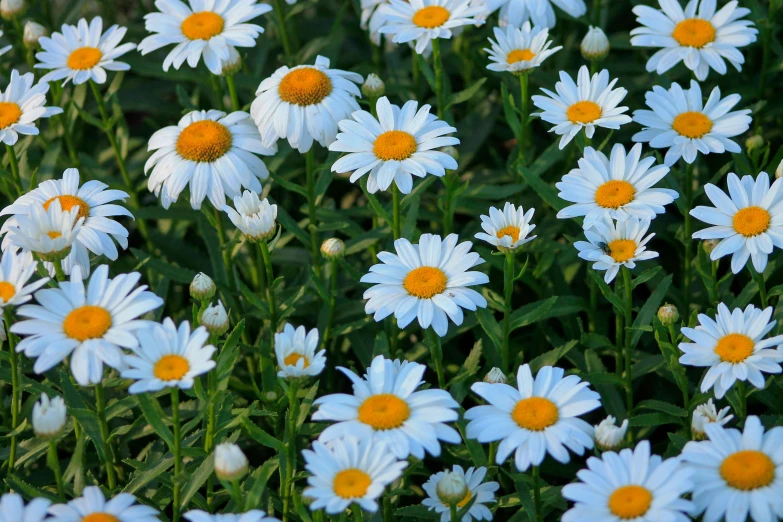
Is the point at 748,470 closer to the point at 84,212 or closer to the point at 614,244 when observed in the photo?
the point at 614,244

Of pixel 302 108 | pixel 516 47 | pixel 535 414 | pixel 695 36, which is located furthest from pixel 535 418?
pixel 695 36

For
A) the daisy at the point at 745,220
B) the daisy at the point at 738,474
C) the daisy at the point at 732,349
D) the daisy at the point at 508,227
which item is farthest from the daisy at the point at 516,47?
the daisy at the point at 738,474

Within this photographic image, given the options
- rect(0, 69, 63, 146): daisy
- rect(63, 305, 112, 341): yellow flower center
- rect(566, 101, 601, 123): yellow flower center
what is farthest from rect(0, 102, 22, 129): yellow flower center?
rect(566, 101, 601, 123): yellow flower center

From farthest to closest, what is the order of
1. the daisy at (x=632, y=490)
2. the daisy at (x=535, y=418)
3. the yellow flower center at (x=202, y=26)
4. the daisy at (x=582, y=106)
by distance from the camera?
the yellow flower center at (x=202, y=26)
the daisy at (x=582, y=106)
the daisy at (x=535, y=418)
the daisy at (x=632, y=490)

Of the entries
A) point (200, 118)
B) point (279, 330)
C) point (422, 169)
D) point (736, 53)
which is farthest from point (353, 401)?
point (736, 53)

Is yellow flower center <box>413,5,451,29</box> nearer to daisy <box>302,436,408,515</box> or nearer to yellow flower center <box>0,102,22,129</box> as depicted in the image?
yellow flower center <box>0,102,22,129</box>

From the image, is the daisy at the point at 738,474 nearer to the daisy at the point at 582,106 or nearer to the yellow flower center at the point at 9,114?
the daisy at the point at 582,106

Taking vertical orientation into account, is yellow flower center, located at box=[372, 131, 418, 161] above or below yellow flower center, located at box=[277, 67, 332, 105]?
below
